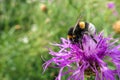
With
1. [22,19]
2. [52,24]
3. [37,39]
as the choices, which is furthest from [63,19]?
[22,19]

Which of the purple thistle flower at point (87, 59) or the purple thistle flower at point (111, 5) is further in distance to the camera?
the purple thistle flower at point (111, 5)

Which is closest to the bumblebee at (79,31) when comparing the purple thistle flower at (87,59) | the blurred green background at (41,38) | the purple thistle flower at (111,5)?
the purple thistle flower at (87,59)

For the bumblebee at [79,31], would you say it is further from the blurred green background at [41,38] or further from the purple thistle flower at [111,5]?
the purple thistle flower at [111,5]

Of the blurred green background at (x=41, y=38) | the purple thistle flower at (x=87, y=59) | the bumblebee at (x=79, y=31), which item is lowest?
the purple thistle flower at (x=87, y=59)

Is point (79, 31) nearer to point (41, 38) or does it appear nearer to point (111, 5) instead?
point (111, 5)

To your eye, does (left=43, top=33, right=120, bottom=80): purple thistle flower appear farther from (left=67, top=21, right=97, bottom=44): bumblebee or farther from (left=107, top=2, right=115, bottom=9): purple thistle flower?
(left=107, top=2, right=115, bottom=9): purple thistle flower

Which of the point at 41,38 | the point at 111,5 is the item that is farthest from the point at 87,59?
the point at 41,38

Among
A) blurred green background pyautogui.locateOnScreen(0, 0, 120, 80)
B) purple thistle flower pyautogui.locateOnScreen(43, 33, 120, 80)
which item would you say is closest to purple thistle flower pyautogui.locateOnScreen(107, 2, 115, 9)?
blurred green background pyautogui.locateOnScreen(0, 0, 120, 80)

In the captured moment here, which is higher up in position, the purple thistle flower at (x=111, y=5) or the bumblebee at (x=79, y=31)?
the purple thistle flower at (x=111, y=5)
